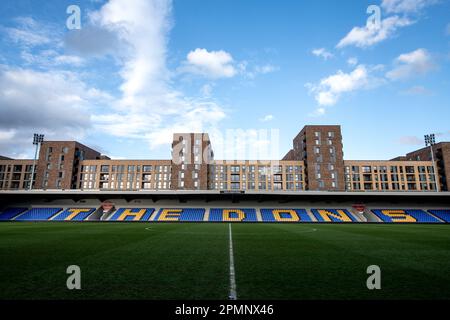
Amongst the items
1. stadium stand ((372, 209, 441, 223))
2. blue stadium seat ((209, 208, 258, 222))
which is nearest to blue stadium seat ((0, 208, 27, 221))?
blue stadium seat ((209, 208, 258, 222))

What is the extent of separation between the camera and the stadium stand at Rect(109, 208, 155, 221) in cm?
3912

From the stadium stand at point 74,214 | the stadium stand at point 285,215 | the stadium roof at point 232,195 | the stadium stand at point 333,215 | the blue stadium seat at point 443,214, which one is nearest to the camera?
the stadium stand at point 285,215

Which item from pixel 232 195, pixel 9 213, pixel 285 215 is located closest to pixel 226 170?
pixel 232 195

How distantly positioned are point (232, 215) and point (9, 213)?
33.2 metres

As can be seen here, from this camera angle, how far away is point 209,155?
86.1 meters

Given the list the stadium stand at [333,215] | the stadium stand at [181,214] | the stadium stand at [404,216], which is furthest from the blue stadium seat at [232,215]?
the stadium stand at [404,216]

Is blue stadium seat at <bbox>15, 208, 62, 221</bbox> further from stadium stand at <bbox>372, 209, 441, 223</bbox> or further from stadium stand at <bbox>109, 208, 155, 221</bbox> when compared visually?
stadium stand at <bbox>372, 209, 441, 223</bbox>

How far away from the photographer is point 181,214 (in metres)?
40.8

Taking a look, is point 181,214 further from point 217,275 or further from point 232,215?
point 217,275

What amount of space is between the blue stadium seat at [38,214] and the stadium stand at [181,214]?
15578 millimetres

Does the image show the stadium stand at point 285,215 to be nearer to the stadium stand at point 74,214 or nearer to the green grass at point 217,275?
the stadium stand at point 74,214

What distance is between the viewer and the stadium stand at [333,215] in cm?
3874

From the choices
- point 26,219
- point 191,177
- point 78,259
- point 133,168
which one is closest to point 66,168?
point 133,168
